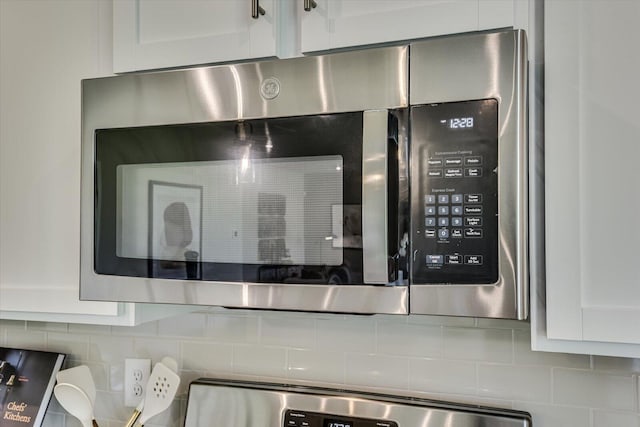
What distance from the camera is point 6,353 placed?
1445 mm

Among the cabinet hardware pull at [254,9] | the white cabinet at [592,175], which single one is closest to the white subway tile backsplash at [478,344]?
the white cabinet at [592,175]

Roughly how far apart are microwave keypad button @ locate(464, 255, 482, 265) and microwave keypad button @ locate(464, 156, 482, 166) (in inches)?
4.9

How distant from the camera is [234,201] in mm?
834

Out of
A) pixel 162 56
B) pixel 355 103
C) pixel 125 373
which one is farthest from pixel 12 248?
pixel 355 103

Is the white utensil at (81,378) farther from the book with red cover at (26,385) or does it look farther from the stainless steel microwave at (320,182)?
the stainless steel microwave at (320,182)

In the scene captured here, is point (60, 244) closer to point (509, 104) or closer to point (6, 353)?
point (6, 353)

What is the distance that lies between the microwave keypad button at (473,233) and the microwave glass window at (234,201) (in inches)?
5.8

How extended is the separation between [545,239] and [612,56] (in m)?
0.28

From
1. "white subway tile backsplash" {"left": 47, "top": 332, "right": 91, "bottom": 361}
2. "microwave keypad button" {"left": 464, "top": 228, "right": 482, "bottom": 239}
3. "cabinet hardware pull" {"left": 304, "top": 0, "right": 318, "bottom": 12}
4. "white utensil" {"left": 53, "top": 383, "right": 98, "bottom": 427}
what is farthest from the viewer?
"white subway tile backsplash" {"left": 47, "top": 332, "right": 91, "bottom": 361}

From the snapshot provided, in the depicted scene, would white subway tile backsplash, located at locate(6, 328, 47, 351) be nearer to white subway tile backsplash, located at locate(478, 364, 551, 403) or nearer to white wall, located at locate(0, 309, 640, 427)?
white wall, located at locate(0, 309, 640, 427)

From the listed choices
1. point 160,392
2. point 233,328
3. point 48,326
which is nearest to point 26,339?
point 48,326

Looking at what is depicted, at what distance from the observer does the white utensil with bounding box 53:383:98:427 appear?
1.20m

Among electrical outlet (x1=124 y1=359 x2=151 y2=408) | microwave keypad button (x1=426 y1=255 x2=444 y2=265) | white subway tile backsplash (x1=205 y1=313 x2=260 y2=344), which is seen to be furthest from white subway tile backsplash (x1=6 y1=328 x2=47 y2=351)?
microwave keypad button (x1=426 y1=255 x2=444 y2=265)

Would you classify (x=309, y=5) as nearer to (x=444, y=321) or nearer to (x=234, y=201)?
(x=234, y=201)
